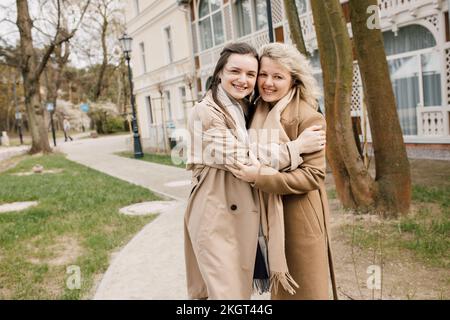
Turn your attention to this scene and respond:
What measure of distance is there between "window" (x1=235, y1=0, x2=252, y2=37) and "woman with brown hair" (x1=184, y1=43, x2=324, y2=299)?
637 inches

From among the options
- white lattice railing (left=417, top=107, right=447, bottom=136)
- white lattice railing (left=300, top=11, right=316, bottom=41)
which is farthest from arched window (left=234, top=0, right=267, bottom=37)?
white lattice railing (left=417, top=107, right=447, bottom=136)

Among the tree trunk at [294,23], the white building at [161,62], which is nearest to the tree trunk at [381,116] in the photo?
the tree trunk at [294,23]

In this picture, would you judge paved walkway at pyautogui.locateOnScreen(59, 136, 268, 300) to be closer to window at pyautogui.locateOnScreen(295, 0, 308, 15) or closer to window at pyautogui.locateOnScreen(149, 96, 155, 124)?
window at pyautogui.locateOnScreen(295, 0, 308, 15)

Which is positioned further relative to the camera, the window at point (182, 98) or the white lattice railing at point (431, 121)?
the window at point (182, 98)

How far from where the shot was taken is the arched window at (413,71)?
36.3 ft

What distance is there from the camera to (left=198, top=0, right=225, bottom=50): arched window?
19.5 meters

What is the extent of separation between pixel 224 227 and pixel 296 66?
0.94 metres

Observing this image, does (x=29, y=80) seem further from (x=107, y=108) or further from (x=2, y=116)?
(x=2, y=116)

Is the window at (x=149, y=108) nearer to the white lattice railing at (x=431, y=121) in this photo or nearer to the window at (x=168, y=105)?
the window at (x=168, y=105)

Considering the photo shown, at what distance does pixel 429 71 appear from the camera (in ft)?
36.4

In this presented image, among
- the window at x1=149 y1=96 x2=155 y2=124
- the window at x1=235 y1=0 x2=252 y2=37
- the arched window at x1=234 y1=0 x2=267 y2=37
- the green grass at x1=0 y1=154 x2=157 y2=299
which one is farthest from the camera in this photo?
the window at x1=149 y1=96 x2=155 y2=124

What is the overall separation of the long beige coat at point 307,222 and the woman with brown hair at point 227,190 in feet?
0.34
